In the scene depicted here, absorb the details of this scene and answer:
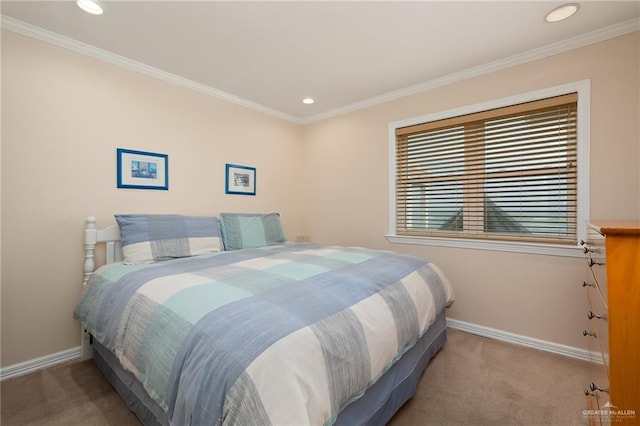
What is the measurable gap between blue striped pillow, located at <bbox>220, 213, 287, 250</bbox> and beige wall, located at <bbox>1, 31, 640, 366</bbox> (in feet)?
1.27

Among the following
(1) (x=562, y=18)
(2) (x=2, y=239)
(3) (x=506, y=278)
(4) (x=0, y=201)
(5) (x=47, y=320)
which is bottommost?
(5) (x=47, y=320)

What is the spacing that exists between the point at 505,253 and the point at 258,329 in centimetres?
241

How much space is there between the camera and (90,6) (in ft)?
6.05

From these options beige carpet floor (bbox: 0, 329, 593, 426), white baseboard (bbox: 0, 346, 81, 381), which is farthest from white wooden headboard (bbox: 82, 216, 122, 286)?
beige carpet floor (bbox: 0, 329, 593, 426)

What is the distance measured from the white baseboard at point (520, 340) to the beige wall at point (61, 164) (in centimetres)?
294

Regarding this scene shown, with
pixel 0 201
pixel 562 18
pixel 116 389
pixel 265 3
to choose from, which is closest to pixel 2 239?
pixel 0 201

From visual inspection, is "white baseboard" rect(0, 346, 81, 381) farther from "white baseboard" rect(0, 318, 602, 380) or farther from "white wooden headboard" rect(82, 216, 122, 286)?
"white wooden headboard" rect(82, 216, 122, 286)

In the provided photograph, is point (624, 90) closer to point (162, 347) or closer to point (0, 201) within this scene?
point (162, 347)

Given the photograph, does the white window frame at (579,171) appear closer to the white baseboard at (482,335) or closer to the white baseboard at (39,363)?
the white baseboard at (482,335)

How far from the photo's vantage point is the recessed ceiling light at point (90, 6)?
181 cm

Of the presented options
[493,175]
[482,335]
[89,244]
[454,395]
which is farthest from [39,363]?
Result: [493,175]

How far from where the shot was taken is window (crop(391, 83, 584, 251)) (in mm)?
2295

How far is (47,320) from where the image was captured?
213cm

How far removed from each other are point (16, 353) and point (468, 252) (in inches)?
144
